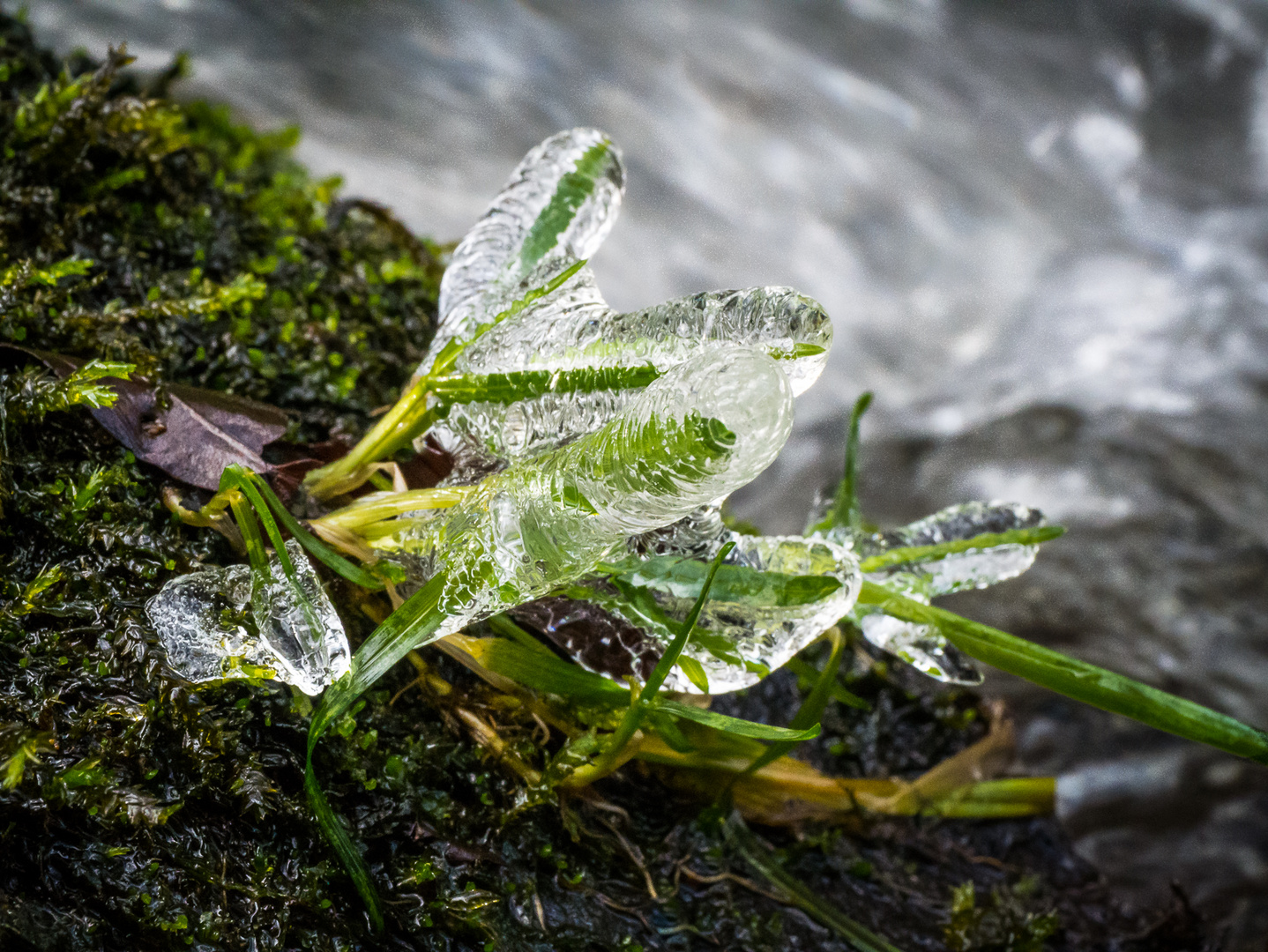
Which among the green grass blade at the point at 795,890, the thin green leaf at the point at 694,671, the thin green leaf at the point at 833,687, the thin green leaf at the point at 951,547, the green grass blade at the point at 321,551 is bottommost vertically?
the green grass blade at the point at 795,890

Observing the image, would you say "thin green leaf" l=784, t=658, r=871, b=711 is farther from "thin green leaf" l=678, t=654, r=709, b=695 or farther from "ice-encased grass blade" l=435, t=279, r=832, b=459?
"ice-encased grass blade" l=435, t=279, r=832, b=459

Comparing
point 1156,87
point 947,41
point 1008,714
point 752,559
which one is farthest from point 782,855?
point 1156,87

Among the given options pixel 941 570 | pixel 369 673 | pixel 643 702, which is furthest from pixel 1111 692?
pixel 369 673

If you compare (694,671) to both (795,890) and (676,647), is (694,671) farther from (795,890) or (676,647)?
(795,890)

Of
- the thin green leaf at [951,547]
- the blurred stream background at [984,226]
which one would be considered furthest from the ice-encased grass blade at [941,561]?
the blurred stream background at [984,226]

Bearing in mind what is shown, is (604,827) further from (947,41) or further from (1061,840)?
(947,41)

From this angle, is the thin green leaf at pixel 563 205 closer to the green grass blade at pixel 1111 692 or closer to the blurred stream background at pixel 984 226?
the green grass blade at pixel 1111 692
